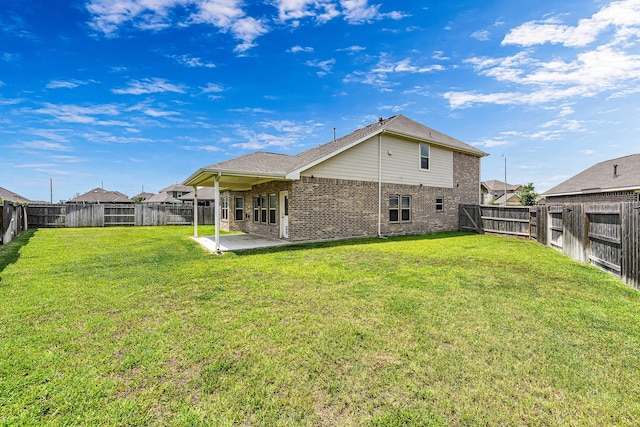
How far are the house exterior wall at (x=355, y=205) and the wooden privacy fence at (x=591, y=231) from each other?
3247 millimetres

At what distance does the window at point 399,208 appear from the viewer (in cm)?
1373

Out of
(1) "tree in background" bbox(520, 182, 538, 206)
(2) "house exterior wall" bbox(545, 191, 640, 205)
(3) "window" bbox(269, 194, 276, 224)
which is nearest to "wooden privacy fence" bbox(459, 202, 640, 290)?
(2) "house exterior wall" bbox(545, 191, 640, 205)

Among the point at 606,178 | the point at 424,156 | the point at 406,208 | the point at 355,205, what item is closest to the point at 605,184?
the point at 606,178

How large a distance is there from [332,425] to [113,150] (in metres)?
41.0

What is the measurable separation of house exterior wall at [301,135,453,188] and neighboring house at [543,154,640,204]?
12711 mm

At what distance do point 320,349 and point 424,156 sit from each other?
44.7 ft

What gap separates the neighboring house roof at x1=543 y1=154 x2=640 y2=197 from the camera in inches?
755

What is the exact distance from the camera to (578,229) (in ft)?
25.2

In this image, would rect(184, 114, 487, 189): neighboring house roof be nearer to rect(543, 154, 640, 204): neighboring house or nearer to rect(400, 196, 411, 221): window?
rect(400, 196, 411, 221): window

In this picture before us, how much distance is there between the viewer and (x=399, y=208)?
13945mm

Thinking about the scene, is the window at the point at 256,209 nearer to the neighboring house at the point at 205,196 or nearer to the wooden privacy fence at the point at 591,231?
the wooden privacy fence at the point at 591,231

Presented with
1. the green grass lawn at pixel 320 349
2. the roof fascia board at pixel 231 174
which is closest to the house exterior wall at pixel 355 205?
the roof fascia board at pixel 231 174

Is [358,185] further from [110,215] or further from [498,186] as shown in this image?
[498,186]

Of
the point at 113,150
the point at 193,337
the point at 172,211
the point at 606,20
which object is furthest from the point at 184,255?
the point at 113,150
